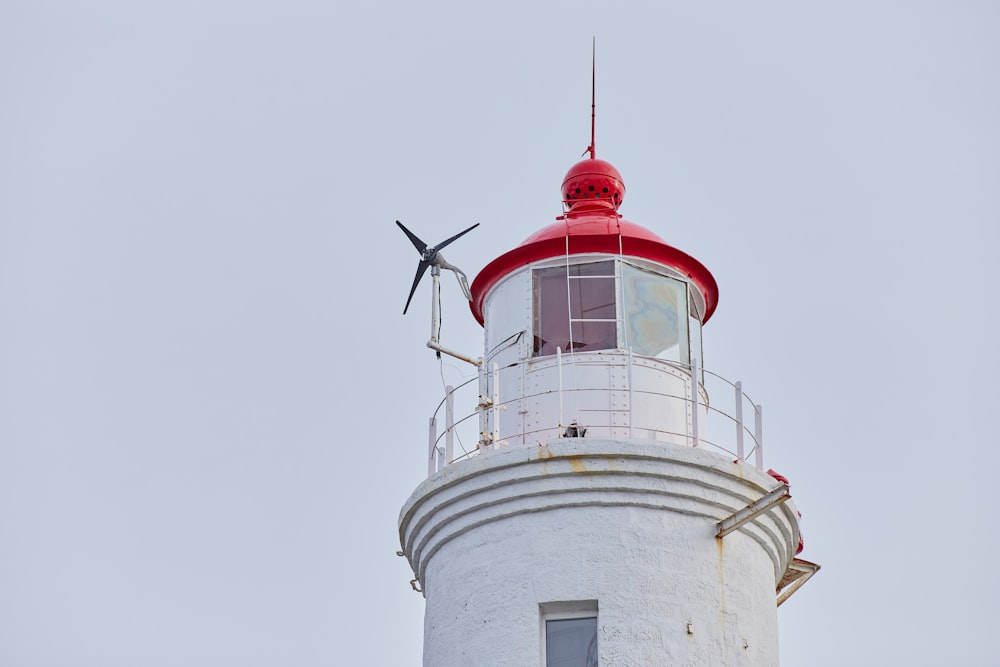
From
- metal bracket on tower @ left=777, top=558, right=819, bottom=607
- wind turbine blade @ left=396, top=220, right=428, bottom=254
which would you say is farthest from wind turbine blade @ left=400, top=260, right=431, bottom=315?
metal bracket on tower @ left=777, top=558, right=819, bottom=607

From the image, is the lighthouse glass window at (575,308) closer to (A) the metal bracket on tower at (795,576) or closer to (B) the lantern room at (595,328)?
(B) the lantern room at (595,328)

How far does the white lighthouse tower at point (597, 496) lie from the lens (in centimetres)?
1460

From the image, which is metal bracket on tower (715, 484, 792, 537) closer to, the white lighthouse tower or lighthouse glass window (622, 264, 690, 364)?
the white lighthouse tower

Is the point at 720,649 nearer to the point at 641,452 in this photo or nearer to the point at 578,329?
the point at 641,452

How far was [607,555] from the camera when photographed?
14680mm

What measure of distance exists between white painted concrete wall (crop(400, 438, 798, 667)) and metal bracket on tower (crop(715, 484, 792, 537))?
10 cm

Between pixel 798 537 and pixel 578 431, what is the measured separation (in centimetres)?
249

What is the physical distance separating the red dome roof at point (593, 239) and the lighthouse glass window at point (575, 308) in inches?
8.0

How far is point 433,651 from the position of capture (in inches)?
601

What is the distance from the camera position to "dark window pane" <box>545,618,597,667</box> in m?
14.5

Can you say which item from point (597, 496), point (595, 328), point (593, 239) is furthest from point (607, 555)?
point (593, 239)

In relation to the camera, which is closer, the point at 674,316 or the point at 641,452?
the point at 641,452

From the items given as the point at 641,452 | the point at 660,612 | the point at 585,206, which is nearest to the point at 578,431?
the point at 641,452

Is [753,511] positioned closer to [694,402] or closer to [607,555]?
[694,402]
